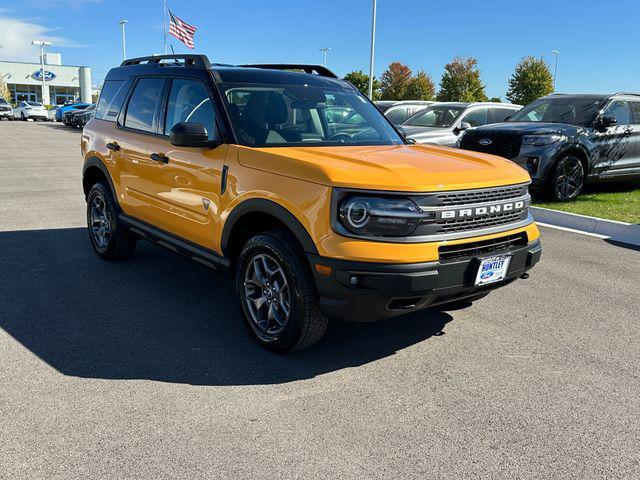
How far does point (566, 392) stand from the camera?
11.3 ft

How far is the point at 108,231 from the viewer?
589 centimetres

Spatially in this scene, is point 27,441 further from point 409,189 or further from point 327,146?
point 327,146

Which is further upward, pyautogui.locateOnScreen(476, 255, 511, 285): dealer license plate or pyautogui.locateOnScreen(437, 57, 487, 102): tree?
pyautogui.locateOnScreen(437, 57, 487, 102): tree

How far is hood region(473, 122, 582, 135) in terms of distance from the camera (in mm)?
9391

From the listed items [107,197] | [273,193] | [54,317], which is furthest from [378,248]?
[107,197]

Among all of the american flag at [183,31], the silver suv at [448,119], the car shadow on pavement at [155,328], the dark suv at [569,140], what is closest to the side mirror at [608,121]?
the dark suv at [569,140]

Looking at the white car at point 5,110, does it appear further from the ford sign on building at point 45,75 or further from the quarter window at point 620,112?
the quarter window at point 620,112

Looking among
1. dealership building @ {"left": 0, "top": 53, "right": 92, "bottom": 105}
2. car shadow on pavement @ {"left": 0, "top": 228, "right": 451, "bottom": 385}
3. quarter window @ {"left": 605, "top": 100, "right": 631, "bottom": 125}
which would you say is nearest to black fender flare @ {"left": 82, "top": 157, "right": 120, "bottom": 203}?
car shadow on pavement @ {"left": 0, "top": 228, "right": 451, "bottom": 385}

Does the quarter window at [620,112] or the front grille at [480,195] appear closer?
the front grille at [480,195]

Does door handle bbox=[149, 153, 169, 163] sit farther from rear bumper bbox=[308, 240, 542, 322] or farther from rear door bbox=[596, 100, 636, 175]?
rear door bbox=[596, 100, 636, 175]

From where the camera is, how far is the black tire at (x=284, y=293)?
3.55 metres

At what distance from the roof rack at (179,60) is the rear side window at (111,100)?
0.80 ft

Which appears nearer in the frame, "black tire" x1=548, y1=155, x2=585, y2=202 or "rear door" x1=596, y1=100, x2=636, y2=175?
"black tire" x1=548, y1=155, x2=585, y2=202

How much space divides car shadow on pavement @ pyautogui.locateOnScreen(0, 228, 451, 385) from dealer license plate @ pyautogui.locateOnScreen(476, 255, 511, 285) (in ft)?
2.71
